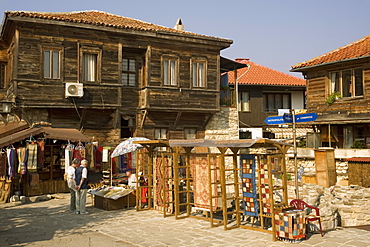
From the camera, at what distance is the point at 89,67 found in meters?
18.5

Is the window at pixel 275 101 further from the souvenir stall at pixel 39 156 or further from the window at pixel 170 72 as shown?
the souvenir stall at pixel 39 156

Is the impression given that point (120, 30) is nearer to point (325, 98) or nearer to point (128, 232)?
point (325, 98)

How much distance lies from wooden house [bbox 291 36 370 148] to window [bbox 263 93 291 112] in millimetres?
7602

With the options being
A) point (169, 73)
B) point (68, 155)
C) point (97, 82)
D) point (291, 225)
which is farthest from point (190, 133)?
point (291, 225)

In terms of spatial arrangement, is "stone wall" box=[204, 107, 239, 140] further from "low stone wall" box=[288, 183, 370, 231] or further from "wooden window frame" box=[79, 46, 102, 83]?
"low stone wall" box=[288, 183, 370, 231]

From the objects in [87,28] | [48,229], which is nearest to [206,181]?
[48,229]

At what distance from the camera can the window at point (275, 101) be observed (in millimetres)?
29438

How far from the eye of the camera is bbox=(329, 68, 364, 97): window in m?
19.6

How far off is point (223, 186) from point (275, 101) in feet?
69.9

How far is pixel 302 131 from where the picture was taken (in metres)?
28.4

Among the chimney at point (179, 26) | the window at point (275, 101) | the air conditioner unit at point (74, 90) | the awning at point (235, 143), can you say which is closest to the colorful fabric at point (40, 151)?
the air conditioner unit at point (74, 90)

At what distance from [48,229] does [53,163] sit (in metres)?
7.41

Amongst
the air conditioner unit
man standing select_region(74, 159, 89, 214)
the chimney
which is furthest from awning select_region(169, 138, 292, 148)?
the chimney

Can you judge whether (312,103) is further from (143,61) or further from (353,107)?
(143,61)
